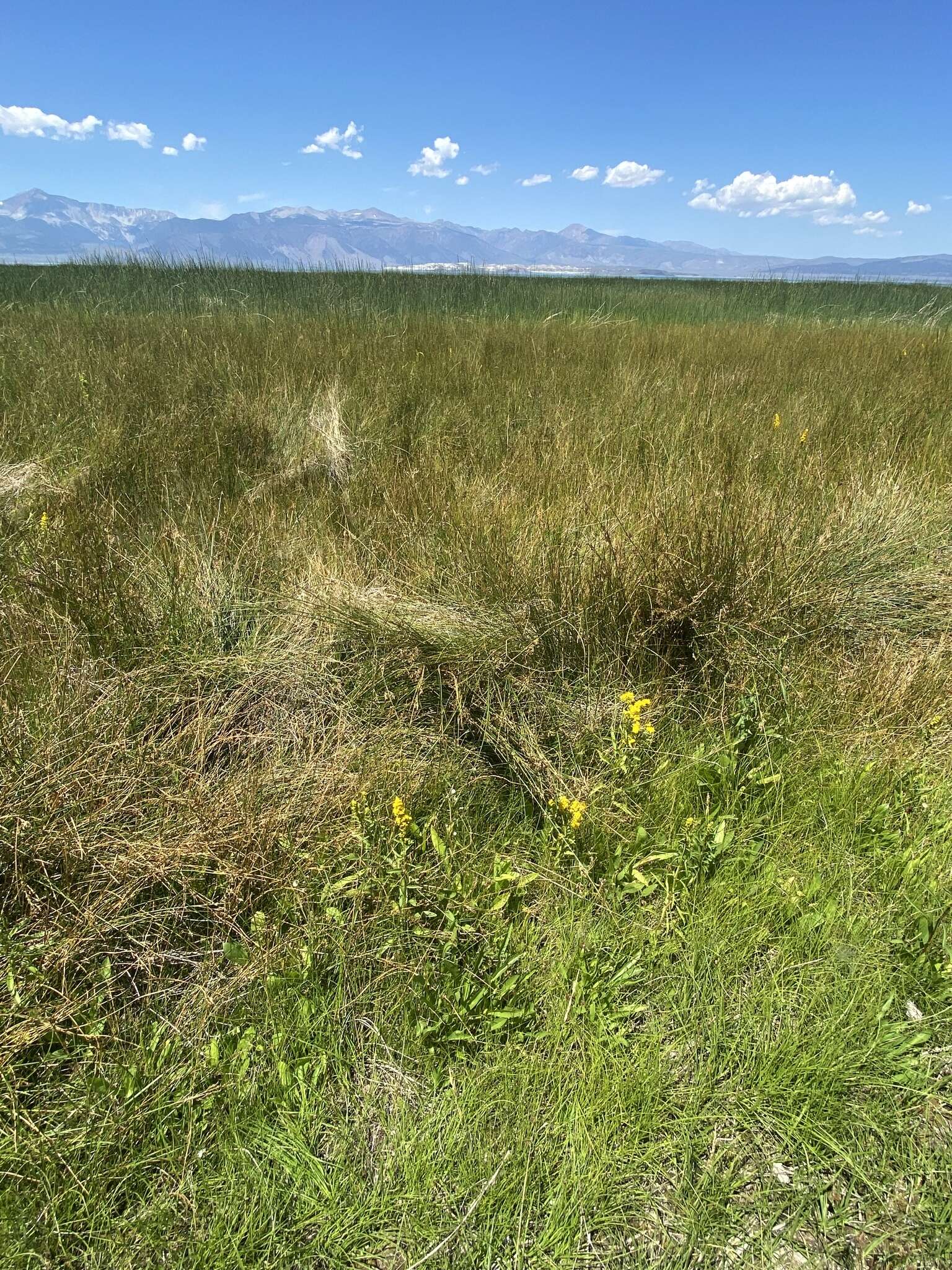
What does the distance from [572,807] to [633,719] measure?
1.25ft

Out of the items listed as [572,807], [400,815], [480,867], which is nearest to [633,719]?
[572,807]

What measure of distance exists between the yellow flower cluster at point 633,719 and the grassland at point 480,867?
0.05m

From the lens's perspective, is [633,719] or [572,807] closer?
[572,807]

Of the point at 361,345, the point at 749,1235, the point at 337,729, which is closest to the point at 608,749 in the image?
the point at 337,729

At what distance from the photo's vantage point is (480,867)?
1579mm

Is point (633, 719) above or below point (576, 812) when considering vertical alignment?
above

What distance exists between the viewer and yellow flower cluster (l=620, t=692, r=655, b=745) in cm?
177

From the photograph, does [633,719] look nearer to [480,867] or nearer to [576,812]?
[576,812]

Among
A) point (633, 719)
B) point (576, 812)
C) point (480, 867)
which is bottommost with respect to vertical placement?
point (480, 867)

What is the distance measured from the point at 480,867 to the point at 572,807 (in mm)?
290

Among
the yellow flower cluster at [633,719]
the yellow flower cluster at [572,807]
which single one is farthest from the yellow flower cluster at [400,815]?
the yellow flower cluster at [633,719]

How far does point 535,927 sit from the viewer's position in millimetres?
1413

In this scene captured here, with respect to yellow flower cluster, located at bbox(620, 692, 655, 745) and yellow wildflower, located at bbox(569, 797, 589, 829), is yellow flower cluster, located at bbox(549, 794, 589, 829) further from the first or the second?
yellow flower cluster, located at bbox(620, 692, 655, 745)

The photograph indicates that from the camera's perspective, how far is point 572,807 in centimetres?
161
